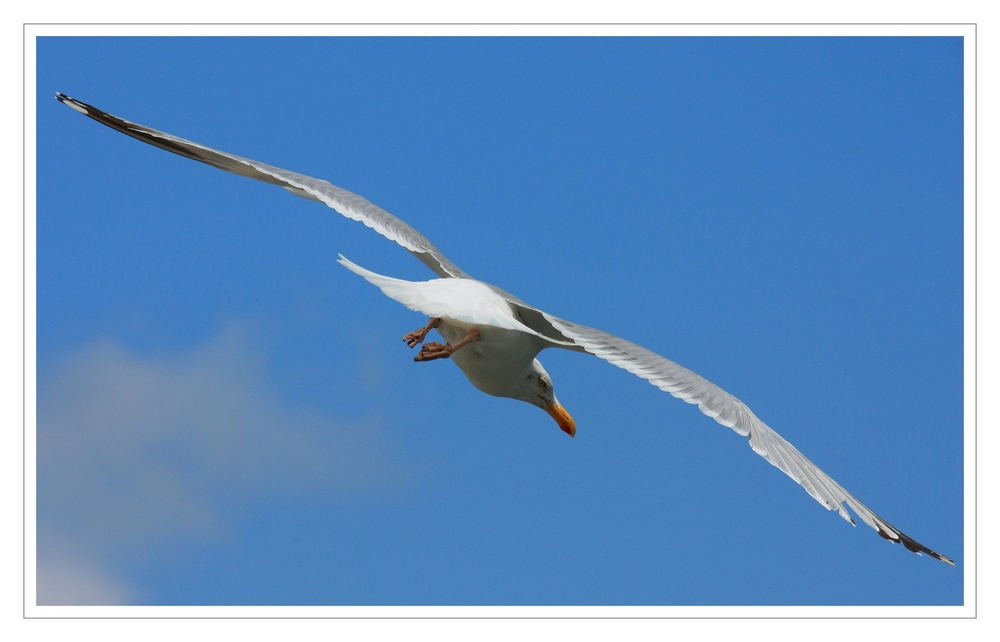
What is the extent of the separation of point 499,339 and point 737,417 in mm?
1215

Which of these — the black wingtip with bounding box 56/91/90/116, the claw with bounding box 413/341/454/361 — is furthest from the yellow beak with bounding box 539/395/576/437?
the black wingtip with bounding box 56/91/90/116

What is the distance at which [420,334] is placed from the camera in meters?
4.62

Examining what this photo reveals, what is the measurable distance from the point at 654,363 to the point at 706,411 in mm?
365

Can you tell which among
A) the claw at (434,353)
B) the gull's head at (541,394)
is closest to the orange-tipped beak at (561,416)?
the gull's head at (541,394)

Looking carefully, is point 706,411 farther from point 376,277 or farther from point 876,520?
point 376,277

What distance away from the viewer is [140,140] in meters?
5.01

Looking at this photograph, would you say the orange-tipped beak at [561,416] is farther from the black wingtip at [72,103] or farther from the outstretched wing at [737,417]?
the black wingtip at [72,103]

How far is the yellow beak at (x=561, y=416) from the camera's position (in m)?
5.22

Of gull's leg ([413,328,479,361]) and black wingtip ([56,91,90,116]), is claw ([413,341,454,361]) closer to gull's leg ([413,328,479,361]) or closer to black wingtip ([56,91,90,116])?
gull's leg ([413,328,479,361])

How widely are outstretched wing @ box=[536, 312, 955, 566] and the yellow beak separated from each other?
1024 millimetres

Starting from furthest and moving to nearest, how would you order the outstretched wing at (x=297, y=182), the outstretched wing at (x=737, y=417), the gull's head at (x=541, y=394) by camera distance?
the gull's head at (x=541, y=394) < the outstretched wing at (x=297, y=182) < the outstretched wing at (x=737, y=417)

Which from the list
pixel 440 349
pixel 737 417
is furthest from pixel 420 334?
pixel 737 417
